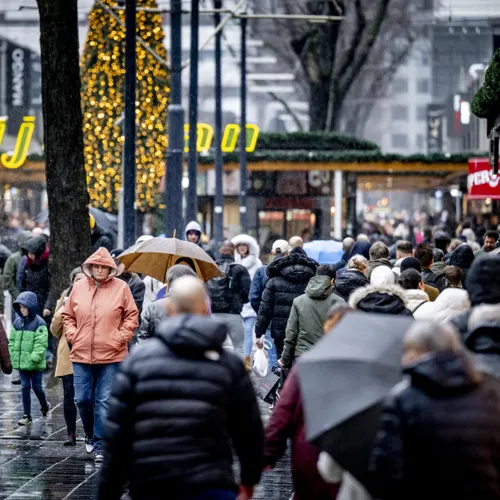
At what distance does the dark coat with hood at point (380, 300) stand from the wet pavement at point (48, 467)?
2129mm

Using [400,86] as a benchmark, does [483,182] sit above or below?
below

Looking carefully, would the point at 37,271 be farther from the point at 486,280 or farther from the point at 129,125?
the point at 486,280

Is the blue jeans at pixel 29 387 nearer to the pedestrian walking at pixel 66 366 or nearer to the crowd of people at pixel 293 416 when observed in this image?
the pedestrian walking at pixel 66 366

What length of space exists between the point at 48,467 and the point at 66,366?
1.10 m

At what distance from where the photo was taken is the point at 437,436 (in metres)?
5.49

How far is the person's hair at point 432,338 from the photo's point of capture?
5512mm

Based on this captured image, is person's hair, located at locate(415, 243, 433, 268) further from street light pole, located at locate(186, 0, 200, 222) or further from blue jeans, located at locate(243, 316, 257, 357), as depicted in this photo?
street light pole, located at locate(186, 0, 200, 222)

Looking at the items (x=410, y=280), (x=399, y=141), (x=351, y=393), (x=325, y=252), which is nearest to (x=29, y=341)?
(x=410, y=280)

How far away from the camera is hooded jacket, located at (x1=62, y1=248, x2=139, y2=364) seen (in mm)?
11547

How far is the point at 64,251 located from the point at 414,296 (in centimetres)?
688

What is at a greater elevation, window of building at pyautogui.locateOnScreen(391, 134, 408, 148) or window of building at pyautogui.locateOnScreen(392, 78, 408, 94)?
window of building at pyautogui.locateOnScreen(392, 78, 408, 94)

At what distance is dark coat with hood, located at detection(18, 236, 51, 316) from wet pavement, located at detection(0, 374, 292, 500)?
302 cm

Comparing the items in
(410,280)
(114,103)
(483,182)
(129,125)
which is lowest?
(410,280)

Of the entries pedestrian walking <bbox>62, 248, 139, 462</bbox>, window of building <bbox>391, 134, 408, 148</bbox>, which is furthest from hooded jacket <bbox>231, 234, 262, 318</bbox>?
window of building <bbox>391, 134, 408, 148</bbox>
